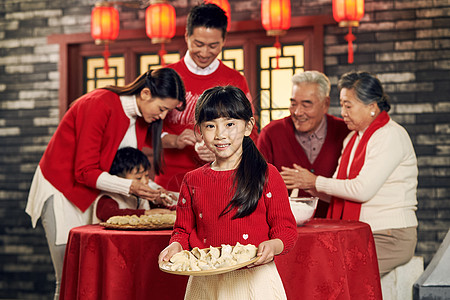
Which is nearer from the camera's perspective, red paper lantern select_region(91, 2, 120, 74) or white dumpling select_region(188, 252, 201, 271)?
white dumpling select_region(188, 252, 201, 271)

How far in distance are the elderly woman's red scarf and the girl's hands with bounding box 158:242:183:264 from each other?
1602 mm

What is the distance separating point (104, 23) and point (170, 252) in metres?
4.16

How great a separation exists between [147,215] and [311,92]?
1.40 m

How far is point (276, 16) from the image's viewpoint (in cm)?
523

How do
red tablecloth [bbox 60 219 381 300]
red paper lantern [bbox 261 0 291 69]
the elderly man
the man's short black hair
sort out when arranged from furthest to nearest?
1. red paper lantern [bbox 261 0 291 69]
2. the elderly man
3. the man's short black hair
4. red tablecloth [bbox 60 219 381 300]

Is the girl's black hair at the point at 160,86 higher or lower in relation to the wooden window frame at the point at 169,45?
lower

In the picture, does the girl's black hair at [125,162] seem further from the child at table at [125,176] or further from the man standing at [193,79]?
the man standing at [193,79]

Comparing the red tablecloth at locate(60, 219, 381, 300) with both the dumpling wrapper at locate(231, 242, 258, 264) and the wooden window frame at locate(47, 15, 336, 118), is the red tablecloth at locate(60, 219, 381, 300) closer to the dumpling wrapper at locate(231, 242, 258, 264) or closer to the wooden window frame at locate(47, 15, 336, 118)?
the dumpling wrapper at locate(231, 242, 258, 264)

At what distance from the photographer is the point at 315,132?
3.82 m

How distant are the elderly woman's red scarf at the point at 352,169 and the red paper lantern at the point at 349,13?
176 centimetres

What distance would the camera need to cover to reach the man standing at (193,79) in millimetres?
3459

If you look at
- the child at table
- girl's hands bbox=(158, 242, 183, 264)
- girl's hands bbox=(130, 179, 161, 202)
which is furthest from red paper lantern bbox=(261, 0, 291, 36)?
girl's hands bbox=(158, 242, 183, 264)

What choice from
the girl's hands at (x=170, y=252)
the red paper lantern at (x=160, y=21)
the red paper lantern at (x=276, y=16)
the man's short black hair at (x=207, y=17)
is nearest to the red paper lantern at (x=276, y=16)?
the red paper lantern at (x=276, y=16)

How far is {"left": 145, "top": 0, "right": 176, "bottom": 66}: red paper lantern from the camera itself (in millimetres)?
5492
